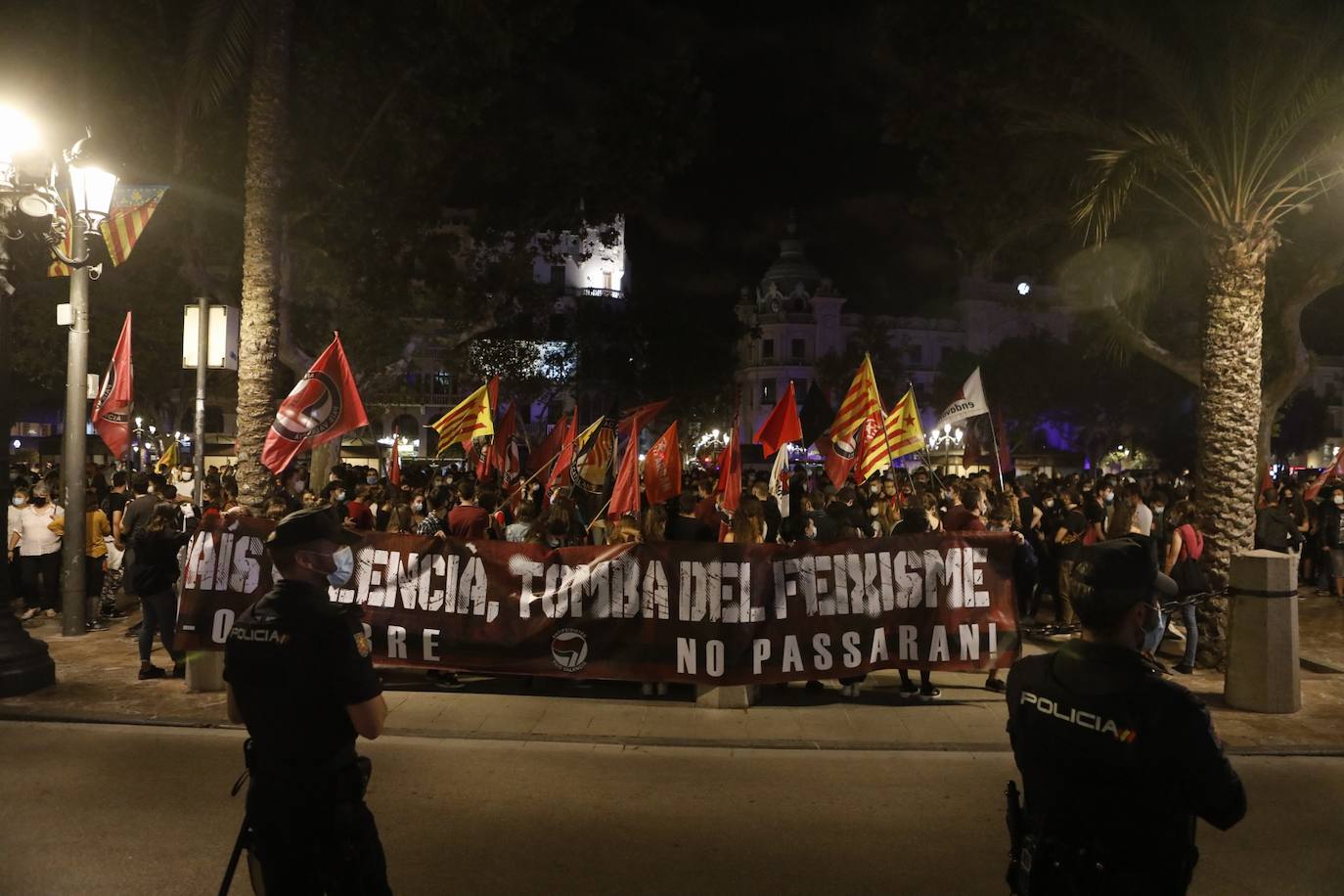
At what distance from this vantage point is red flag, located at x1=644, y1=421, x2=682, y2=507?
1252cm

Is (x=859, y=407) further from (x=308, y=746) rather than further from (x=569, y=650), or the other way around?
(x=308, y=746)

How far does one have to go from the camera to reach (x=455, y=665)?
A: 824cm

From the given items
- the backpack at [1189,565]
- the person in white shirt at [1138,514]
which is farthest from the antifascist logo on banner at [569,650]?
the person in white shirt at [1138,514]

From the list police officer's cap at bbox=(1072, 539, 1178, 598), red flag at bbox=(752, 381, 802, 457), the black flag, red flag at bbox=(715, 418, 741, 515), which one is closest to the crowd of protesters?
red flag at bbox=(715, 418, 741, 515)

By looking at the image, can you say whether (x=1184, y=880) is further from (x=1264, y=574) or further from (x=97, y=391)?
(x=97, y=391)

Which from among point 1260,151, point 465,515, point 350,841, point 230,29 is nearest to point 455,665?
point 465,515

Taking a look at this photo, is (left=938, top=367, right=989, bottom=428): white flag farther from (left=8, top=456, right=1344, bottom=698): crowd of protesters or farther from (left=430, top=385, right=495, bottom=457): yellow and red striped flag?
(left=430, top=385, right=495, bottom=457): yellow and red striped flag

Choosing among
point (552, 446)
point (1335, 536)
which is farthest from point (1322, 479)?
point (552, 446)

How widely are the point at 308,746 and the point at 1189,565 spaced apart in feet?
30.4

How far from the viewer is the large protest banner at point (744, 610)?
799 cm

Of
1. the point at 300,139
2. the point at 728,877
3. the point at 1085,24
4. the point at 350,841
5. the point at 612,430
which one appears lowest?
the point at 728,877

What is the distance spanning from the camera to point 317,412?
955cm

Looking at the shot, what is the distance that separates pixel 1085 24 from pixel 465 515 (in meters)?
8.00

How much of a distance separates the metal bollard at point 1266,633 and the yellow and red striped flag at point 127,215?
11927mm
